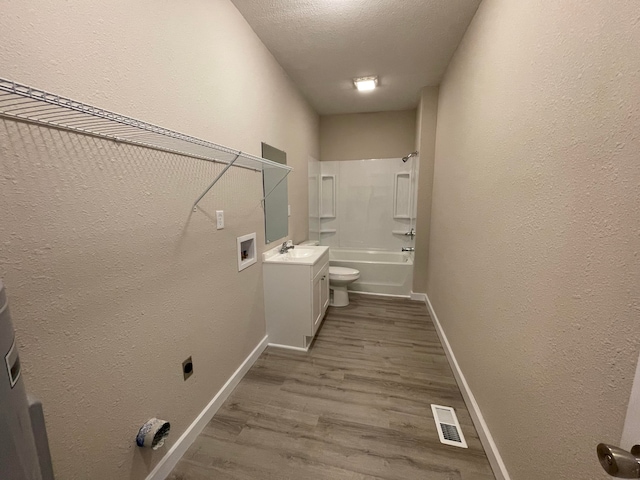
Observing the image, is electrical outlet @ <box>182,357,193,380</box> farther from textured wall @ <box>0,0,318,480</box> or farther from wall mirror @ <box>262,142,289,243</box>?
wall mirror @ <box>262,142,289,243</box>

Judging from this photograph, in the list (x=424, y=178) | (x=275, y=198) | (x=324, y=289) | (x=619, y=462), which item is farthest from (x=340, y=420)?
(x=424, y=178)

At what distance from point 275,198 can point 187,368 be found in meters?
1.51

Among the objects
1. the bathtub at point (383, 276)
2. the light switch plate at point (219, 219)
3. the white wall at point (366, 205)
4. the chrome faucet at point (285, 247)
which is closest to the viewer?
the light switch plate at point (219, 219)

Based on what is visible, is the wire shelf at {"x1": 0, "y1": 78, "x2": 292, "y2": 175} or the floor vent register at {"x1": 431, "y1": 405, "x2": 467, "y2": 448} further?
the floor vent register at {"x1": 431, "y1": 405, "x2": 467, "y2": 448}

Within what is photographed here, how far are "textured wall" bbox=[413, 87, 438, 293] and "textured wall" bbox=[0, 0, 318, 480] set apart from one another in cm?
217

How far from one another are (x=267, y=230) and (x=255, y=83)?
117 cm

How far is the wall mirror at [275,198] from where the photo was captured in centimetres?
223

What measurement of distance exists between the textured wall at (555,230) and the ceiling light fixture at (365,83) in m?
1.19

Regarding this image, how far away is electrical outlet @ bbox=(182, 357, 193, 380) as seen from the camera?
1.37m

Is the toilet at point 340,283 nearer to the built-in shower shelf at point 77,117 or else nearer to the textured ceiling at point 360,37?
the textured ceiling at point 360,37

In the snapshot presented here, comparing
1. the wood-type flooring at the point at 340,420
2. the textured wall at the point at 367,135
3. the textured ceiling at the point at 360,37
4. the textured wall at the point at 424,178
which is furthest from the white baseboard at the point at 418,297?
the textured ceiling at the point at 360,37

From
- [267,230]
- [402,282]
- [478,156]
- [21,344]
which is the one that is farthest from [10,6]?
[402,282]

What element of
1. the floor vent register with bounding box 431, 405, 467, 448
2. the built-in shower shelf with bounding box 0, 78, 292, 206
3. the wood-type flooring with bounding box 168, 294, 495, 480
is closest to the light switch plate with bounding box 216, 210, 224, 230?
the built-in shower shelf with bounding box 0, 78, 292, 206

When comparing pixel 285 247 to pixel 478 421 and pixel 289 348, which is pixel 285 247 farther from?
pixel 478 421
